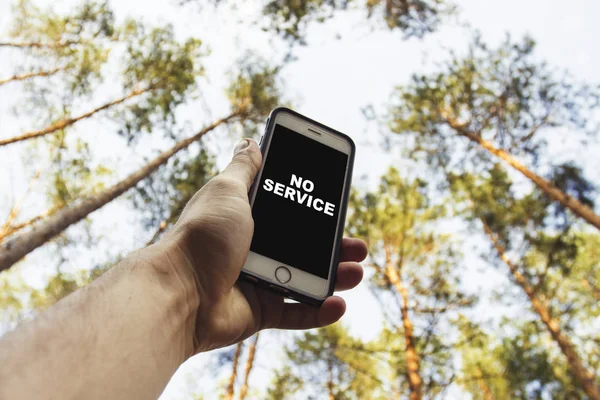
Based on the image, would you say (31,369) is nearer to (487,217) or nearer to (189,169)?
(189,169)

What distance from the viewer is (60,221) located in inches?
233

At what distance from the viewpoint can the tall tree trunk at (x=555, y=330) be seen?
7426 mm

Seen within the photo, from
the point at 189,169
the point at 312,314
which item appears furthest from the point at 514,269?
the point at 312,314

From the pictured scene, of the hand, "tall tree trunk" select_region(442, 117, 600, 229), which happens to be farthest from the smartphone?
"tall tree trunk" select_region(442, 117, 600, 229)

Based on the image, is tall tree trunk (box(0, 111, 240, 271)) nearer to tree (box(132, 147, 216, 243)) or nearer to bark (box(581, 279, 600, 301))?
tree (box(132, 147, 216, 243))

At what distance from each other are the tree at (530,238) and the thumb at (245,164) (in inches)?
355

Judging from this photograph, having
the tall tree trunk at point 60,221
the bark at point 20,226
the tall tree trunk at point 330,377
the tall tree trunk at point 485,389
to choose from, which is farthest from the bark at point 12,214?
the tall tree trunk at point 485,389

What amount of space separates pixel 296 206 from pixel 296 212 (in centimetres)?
4

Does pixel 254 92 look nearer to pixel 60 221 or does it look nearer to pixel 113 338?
pixel 60 221

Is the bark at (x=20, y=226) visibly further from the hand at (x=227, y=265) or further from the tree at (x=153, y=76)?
the hand at (x=227, y=265)

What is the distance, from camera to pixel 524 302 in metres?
10.4

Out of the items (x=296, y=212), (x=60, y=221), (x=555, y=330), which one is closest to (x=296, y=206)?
(x=296, y=212)

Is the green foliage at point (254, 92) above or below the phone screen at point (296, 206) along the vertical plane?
above

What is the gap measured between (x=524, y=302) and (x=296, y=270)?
34.8 ft
